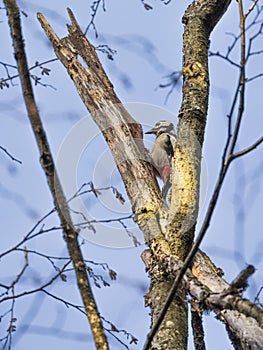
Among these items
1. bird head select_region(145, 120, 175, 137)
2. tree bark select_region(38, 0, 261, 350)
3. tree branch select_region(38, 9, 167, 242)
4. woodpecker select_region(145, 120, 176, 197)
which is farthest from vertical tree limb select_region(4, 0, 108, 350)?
bird head select_region(145, 120, 175, 137)

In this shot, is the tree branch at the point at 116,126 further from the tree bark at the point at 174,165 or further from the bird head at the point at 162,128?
the bird head at the point at 162,128

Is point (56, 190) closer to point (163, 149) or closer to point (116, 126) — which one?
point (116, 126)

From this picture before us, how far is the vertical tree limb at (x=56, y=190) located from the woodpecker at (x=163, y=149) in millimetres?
2125

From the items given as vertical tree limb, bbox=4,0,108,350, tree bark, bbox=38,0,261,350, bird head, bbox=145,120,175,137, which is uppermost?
bird head, bbox=145,120,175,137

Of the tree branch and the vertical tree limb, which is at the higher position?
the tree branch

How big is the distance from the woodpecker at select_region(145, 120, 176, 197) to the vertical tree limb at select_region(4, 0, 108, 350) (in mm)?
2125

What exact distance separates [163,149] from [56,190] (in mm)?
2742

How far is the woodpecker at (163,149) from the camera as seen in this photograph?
4.32 m

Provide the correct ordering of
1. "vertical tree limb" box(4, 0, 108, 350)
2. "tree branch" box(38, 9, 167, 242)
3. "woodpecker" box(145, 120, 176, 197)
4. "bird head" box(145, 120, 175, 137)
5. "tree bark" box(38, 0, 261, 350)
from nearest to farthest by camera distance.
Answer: "vertical tree limb" box(4, 0, 108, 350)
"tree bark" box(38, 0, 261, 350)
"tree branch" box(38, 9, 167, 242)
"woodpecker" box(145, 120, 176, 197)
"bird head" box(145, 120, 175, 137)

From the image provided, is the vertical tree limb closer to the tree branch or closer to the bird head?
the tree branch

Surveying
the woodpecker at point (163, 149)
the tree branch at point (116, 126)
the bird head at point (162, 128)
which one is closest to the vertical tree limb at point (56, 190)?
the tree branch at point (116, 126)

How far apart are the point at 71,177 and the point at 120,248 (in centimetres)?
54

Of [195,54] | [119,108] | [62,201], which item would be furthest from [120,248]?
[62,201]

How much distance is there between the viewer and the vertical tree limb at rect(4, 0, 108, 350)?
2.01 metres
